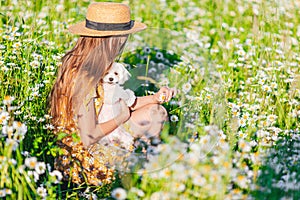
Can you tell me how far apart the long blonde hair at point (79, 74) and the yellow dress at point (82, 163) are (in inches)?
2.8

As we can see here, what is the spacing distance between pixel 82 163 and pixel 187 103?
0.84 metres

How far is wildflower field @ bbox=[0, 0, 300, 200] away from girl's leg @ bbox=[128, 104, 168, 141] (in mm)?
86

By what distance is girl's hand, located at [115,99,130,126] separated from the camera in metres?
2.99

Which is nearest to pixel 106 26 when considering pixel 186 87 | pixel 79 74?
pixel 79 74

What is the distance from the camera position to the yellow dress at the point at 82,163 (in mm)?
2896

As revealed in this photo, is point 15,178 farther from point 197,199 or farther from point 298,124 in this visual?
point 298,124

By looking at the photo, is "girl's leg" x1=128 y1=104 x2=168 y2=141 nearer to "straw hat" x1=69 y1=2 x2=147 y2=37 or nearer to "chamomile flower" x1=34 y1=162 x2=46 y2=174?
"straw hat" x1=69 y1=2 x2=147 y2=37

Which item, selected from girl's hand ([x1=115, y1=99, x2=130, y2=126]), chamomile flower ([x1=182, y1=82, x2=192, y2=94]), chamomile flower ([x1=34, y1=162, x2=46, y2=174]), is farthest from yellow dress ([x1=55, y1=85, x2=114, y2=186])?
chamomile flower ([x1=182, y1=82, x2=192, y2=94])

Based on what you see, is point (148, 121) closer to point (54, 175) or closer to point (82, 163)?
point (82, 163)

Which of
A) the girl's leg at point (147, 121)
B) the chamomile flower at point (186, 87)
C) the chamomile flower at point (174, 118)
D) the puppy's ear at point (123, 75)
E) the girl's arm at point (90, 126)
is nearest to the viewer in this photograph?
the girl's arm at point (90, 126)

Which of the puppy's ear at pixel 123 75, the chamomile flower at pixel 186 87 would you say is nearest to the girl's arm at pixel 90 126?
the puppy's ear at pixel 123 75

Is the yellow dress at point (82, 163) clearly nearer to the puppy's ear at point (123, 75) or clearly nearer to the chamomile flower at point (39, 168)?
the puppy's ear at point (123, 75)

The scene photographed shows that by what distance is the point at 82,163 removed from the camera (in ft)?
9.68

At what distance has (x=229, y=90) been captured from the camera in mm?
3959
